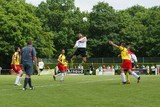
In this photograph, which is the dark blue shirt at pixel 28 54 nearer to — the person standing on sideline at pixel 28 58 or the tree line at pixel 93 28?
the person standing on sideline at pixel 28 58

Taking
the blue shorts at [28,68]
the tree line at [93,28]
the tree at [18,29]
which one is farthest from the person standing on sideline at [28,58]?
the tree line at [93,28]

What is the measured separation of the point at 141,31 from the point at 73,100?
8703 centimetres

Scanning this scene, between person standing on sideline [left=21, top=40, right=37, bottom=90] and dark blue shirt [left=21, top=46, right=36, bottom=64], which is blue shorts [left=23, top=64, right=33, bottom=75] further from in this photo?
dark blue shirt [left=21, top=46, right=36, bottom=64]

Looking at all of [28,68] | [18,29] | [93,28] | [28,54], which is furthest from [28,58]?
[93,28]

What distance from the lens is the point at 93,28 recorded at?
99688mm

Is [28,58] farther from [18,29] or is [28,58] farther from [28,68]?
[18,29]

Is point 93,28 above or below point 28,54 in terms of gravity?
above

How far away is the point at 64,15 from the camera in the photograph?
101 meters

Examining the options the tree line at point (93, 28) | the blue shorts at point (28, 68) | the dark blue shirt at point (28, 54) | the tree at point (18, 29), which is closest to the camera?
the blue shorts at point (28, 68)

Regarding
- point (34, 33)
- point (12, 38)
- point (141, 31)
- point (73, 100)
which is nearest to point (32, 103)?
point (73, 100)

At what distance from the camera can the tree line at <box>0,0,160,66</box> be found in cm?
8794

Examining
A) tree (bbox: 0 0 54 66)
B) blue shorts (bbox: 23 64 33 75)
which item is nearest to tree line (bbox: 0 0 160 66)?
tree (bbox: 0 0 54 66)

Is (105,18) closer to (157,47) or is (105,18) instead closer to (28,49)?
(157,47)

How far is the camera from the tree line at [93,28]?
87938 mm
